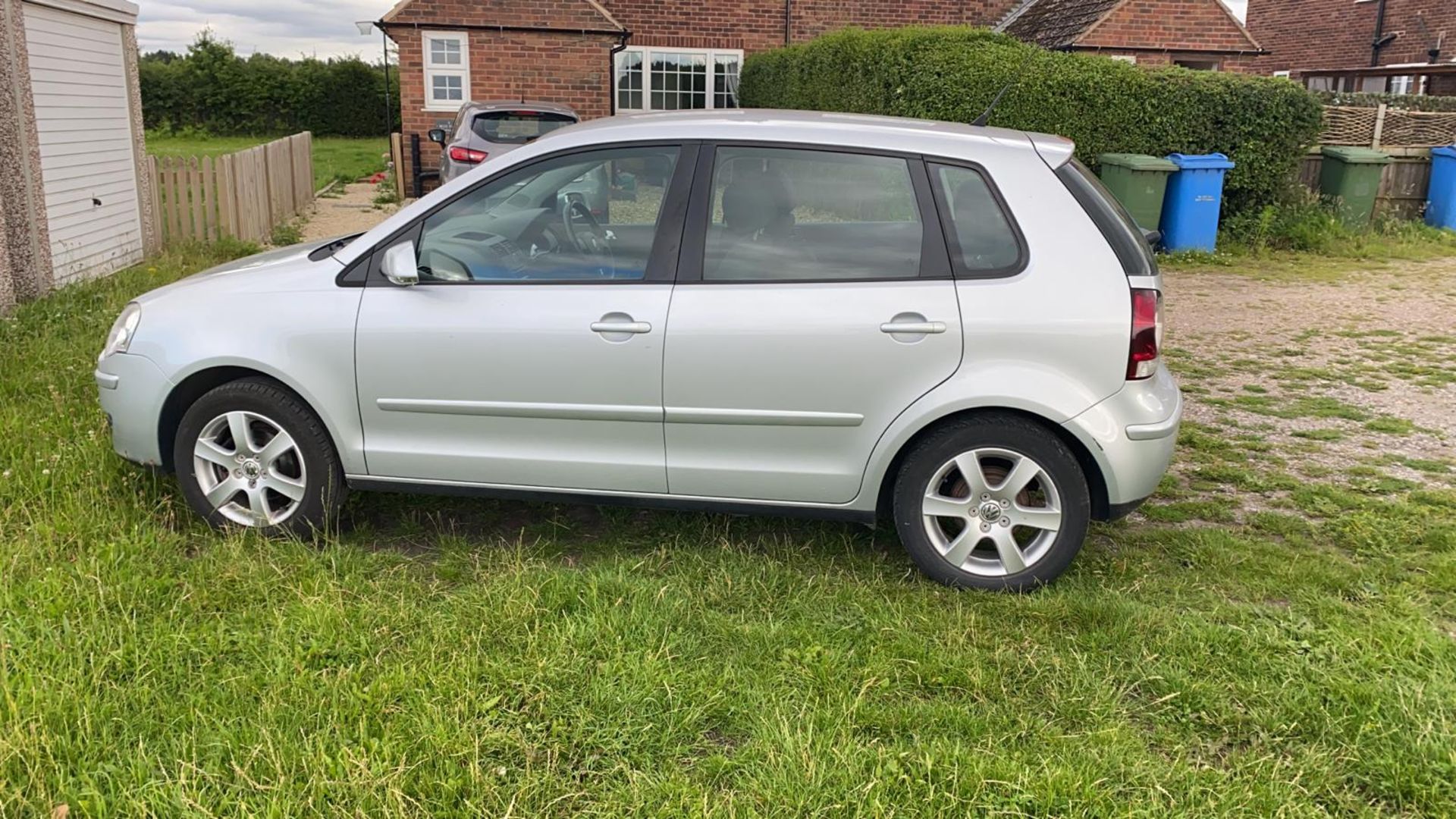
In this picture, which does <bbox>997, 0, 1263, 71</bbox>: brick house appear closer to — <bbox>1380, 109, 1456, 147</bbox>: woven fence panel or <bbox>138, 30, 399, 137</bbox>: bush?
<bbox>1380, 109, 1456, 147</bbox>: woven fence panel

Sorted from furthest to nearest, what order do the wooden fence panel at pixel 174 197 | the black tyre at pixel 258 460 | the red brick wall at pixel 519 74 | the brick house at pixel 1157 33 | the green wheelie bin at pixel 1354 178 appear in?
the red brick wall at pixel 519 74 < the brick house at pixel 1157 33 < the green wheelie bin at pixel 1354 178 < the wooden fence panel at pixel 174 197 < the black tyre at pixel 258 460

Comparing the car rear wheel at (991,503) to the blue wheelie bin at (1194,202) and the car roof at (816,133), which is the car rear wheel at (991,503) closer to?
the car roof at (816,133)

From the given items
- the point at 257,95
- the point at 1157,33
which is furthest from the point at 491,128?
the point at 257,95

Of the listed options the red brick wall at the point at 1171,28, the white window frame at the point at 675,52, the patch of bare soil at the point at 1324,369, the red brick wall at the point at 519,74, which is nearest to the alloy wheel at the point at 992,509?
the patch of bare soil at the point at 1324,369

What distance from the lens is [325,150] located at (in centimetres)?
3131

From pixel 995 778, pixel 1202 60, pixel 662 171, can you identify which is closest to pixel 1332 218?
pixel 1202 60

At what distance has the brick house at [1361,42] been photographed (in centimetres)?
2239

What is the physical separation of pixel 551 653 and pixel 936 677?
3.92 ft

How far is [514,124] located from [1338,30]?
21911 millimetres

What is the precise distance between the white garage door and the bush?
28095 mm

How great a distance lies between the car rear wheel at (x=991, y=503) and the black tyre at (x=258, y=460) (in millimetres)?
2249

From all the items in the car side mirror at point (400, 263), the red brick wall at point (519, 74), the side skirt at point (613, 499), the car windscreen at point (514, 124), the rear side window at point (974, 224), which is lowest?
the side skirt at point (613, 499)

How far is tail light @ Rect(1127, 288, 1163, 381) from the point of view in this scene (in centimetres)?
383

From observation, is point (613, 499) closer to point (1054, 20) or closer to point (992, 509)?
point (992, 509)
